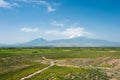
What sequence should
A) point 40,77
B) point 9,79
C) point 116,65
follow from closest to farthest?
point 9,79
point 40,77
point 116,65

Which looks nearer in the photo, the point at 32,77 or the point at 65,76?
the point at 32,77

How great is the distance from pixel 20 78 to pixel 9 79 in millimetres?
3358

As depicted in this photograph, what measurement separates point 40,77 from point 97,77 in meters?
20.4

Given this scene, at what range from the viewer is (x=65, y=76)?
213ft

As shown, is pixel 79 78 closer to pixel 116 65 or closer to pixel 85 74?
pixel 85 74

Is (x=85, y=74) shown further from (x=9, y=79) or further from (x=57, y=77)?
(x=9, y=79)

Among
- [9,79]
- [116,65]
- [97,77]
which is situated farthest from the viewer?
[116,65]

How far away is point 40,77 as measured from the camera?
6156 cm

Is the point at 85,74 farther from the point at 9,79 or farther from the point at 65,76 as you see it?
the point at 9,79

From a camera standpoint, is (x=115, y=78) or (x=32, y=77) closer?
(x=32, y=77)

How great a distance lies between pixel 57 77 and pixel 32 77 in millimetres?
8416

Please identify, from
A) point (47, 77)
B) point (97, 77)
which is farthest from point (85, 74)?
point (47, 77)

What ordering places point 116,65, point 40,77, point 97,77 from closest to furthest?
1. point 40,77
2. point 97,77
3. point 116,65

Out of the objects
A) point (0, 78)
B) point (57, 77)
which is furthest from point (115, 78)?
point (0, 78)
